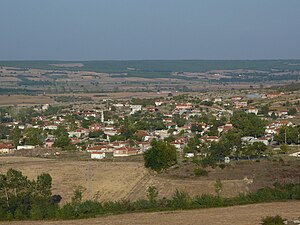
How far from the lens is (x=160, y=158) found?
34.5 m

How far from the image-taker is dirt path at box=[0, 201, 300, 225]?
18203 mm

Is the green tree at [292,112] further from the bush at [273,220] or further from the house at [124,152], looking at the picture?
the bush at [273,220]

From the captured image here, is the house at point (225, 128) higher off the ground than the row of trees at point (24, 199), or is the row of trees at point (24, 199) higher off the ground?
the row of trees at point (24, 199)

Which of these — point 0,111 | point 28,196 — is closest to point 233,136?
point 28,196

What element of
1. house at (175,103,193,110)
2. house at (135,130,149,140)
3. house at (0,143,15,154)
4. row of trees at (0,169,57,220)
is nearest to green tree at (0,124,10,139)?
house at (0,143,15,154)

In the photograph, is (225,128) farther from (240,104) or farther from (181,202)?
(181,202)

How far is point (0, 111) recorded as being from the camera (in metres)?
83.4

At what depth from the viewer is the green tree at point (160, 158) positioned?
34.3 meters

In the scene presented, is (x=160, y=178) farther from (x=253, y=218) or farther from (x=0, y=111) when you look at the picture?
(x=0, y=111)

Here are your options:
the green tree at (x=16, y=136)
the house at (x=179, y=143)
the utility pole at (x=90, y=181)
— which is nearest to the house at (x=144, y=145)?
the house at (x=179, y=143)

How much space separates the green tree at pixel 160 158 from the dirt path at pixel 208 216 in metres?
13.8

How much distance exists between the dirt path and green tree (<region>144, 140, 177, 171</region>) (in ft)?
45.2

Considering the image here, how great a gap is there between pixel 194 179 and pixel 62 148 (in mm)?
18019

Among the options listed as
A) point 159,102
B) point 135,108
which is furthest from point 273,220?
point 159,102
